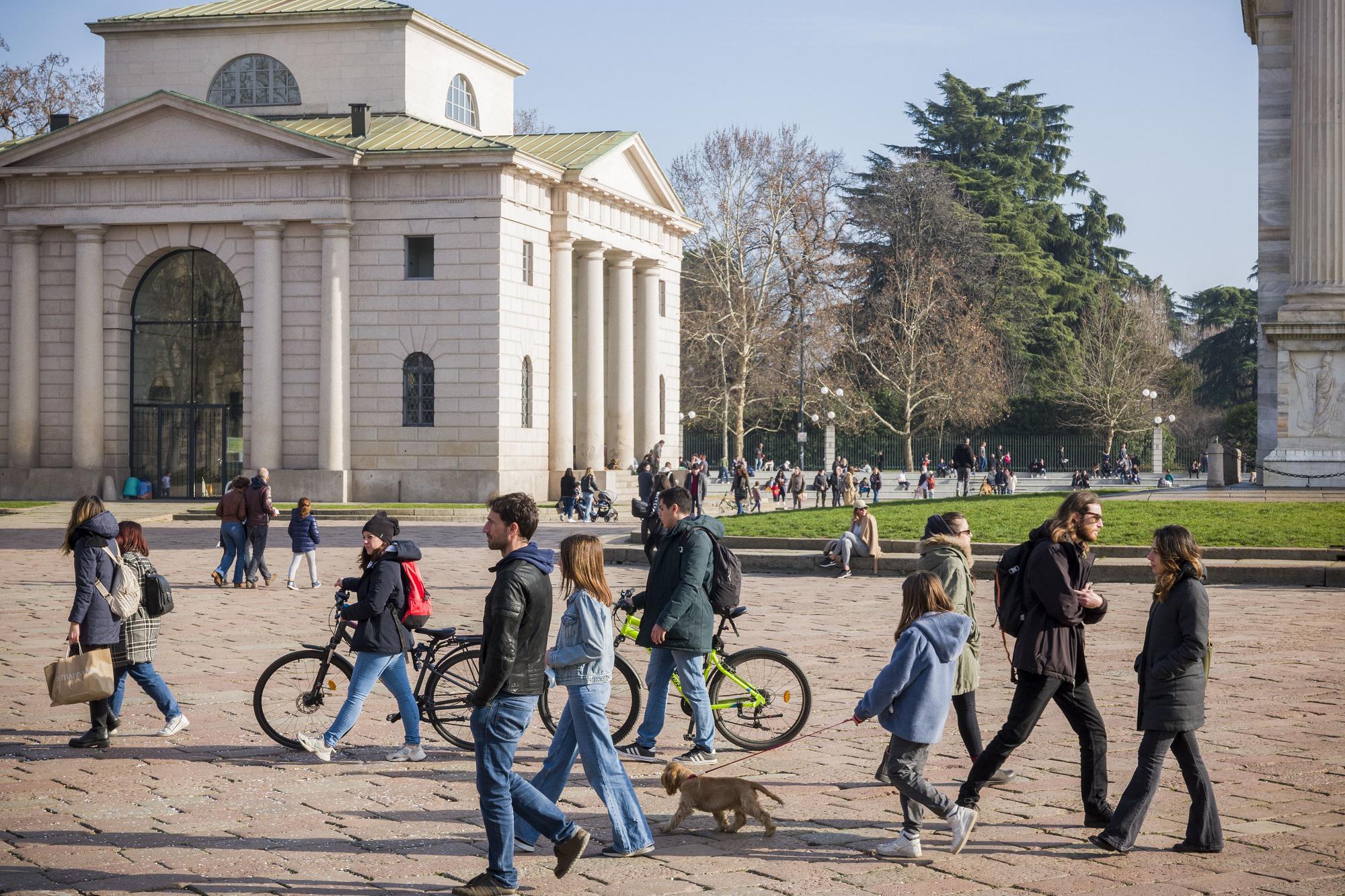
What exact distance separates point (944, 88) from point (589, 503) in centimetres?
5054

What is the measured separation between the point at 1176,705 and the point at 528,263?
39.5 metres

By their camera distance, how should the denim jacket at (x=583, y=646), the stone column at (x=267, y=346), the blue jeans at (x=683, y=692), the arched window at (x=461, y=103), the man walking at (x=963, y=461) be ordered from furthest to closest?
the arched window at (x=461, y=103) → the man walking at (x=963, y=461) → the stone column at (x=267, y=346) → the blue jeans at (x=683, y=692) → the denim jacket at (x=583, y=646)

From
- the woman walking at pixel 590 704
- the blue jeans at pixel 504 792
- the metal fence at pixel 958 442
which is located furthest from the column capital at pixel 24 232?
the blue jeans at pixel 504 792

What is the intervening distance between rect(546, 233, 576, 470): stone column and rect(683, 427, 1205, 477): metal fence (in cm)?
2670

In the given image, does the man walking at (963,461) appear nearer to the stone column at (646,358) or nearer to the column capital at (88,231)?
the stone column at (646,358)

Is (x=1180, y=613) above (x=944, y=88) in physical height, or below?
below

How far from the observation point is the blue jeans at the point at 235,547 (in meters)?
21.4

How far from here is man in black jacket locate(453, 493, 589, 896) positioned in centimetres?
664

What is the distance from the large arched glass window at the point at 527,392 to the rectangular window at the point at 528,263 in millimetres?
2269

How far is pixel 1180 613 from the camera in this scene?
24.0ft

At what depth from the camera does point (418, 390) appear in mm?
44031

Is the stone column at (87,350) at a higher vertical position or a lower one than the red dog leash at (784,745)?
higher

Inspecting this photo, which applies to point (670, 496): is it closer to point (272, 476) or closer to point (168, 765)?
point (168, 765)

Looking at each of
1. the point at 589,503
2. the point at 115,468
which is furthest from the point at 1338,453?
the point at 115,468
